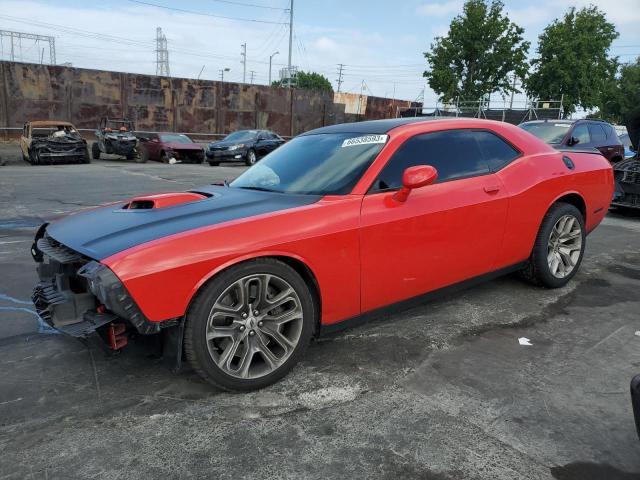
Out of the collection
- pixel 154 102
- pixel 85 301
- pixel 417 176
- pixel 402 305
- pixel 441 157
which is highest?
pixel 154 102

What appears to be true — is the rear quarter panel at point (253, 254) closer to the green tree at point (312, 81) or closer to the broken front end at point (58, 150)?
the broken front end at point (58, 150)

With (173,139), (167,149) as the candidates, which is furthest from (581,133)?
(173,139)

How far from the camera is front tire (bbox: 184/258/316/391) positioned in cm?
266

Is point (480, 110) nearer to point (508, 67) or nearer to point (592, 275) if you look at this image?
point (508, 67)

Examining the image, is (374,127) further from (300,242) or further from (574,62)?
(574,62)

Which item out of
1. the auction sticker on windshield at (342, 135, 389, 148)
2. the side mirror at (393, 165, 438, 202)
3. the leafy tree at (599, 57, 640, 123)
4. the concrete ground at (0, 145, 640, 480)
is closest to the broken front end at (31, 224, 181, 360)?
the concrete ground at (0, 145, 640, 480)

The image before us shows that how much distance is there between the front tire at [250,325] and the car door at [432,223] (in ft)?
1.68

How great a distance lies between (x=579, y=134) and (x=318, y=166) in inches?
345

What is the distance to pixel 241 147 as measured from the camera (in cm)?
2020

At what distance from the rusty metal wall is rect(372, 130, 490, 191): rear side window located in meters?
25.5

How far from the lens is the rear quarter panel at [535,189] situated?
4.08 meters

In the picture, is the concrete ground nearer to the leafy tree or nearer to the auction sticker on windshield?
the auction sticker on windshield

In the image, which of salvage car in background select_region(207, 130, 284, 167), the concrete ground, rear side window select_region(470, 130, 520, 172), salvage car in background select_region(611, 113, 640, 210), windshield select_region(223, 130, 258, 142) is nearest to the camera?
the concrete ground

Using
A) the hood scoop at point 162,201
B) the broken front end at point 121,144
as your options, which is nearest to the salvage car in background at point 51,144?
the broken front end at point 121,144
